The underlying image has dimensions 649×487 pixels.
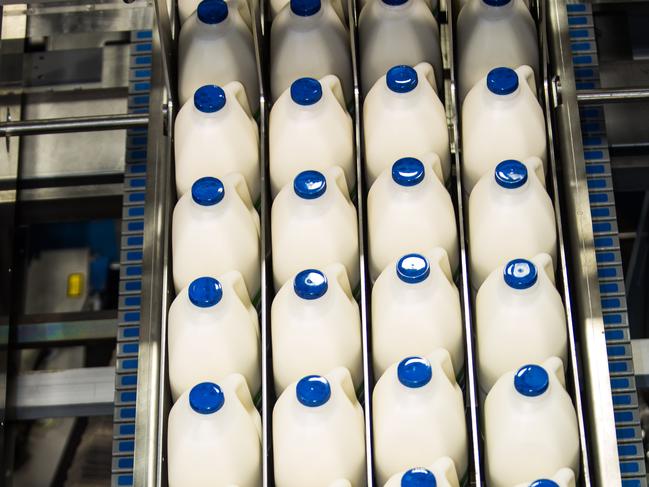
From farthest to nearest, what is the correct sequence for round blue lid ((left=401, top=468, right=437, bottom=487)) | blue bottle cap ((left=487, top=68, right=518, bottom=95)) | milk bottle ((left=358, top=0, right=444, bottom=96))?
milk bottle ((left=358, top=0, right=444, bottom=96))
blue bottle cap ((left=487, top=68, right=518, bottom=95))
round blue lid ((left=401, top=468, right=437, bottom=487))

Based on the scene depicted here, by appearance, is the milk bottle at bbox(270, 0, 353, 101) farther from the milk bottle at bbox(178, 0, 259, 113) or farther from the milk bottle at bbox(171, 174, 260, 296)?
the milk bottle at bbox(171, 174, 260, 296)

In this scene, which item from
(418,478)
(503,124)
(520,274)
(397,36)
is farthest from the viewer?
(397,36)

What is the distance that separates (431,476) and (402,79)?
23.7 inches

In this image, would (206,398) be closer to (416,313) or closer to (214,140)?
(416,313)

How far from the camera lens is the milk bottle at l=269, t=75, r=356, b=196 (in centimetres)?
195

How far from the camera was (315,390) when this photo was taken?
5.64ft

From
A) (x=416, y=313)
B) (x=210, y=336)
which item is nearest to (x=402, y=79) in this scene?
(x=416, y=313)

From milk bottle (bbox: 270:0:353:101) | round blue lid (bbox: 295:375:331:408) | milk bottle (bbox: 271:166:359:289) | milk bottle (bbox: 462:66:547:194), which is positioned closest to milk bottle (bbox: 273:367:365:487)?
round blue lid (bbox: 295:375:331:408)

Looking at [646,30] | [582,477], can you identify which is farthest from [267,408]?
[646,30]

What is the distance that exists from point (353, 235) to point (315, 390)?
0.90ft

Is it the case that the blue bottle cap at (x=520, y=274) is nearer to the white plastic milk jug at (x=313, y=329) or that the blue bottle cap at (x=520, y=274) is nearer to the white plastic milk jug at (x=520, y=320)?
the white plastic milk jug at (x=520, y=320)

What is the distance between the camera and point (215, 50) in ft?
6.72

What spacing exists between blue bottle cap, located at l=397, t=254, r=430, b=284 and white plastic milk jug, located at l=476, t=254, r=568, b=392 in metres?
0.10

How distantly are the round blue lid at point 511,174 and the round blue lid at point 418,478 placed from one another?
0.43m
